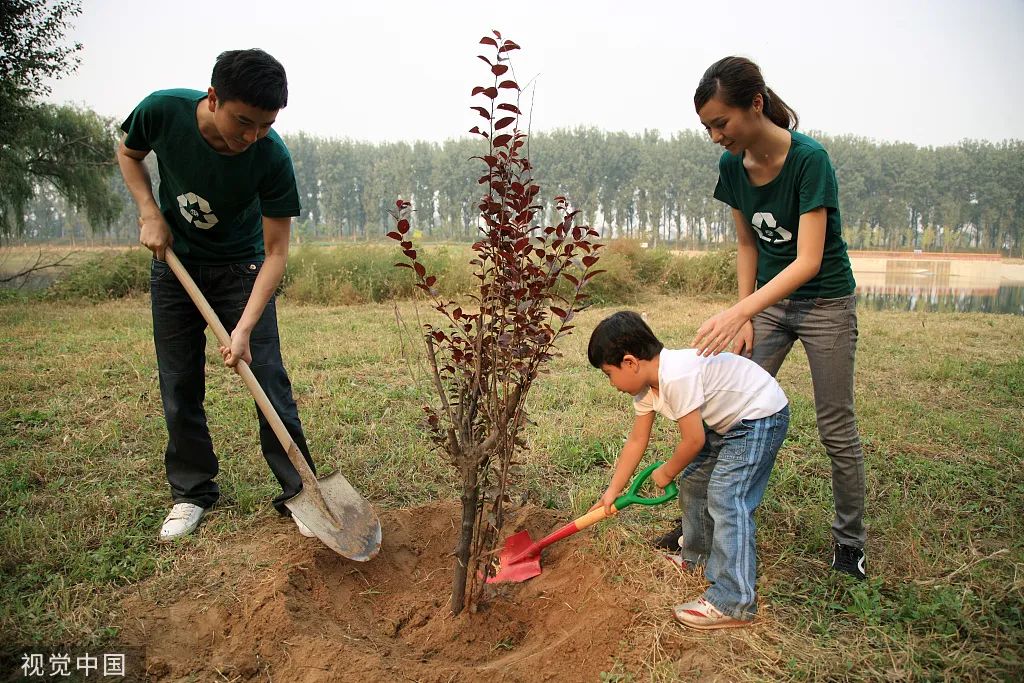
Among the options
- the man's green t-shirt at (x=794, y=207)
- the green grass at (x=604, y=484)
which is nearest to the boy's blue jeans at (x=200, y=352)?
the green grass at (x=604, y=484)

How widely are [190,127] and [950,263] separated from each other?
1011 inches

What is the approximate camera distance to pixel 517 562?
2.88 m

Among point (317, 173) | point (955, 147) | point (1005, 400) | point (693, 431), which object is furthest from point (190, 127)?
point (317, 173)

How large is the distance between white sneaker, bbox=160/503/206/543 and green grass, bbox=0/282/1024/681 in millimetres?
71

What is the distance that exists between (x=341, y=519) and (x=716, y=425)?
5.47 feet

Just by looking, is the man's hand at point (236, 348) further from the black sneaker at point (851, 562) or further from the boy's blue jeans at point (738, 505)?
the black sneaker at point (851, 562)

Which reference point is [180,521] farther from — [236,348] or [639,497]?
[639,497]

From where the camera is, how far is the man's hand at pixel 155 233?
281 cm

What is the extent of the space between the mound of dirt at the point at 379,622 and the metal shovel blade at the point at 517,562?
4cm

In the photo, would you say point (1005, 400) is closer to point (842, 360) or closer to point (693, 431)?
point (842, 360)

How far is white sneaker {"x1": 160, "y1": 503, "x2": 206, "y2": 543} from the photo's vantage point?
3102 millimetres

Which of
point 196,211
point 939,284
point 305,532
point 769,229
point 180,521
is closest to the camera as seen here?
point 769,229

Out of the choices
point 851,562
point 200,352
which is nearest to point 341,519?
point 200,352

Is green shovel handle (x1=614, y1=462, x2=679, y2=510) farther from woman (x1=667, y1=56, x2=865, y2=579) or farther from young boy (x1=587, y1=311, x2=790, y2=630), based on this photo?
woman (x1=667, y1=56, x2=865, y2=579)
